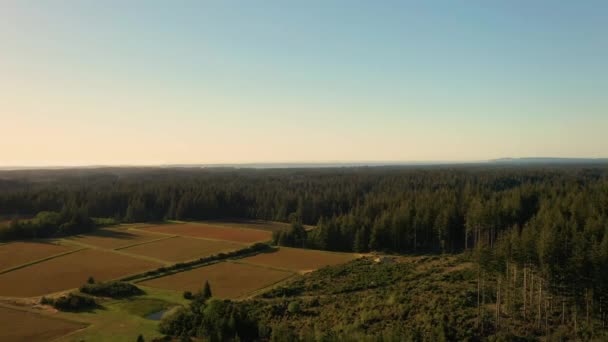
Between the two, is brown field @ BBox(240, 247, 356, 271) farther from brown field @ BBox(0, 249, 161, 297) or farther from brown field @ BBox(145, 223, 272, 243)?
brown field @ BBox(0, 249, 161, 297)

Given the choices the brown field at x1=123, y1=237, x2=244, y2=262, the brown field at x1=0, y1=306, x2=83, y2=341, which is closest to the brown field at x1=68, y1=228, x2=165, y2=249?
the brown field at x1=123, y1=237, x2=244, y2=262

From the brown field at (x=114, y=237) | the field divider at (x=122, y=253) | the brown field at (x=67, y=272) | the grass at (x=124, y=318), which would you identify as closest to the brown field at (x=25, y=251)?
the field divider at (x=122, y=253)

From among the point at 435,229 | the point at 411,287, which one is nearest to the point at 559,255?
the point at 411,287

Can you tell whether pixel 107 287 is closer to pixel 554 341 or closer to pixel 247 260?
pixel 247 260

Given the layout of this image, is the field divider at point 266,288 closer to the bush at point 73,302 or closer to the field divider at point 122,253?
the bush at point 73,302

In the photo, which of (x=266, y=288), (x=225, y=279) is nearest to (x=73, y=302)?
(x=225, y=279)

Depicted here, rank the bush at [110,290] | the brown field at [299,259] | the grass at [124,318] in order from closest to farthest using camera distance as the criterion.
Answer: the grass at [124,318]
the bush at [110,290]
the brown field at [299,259]

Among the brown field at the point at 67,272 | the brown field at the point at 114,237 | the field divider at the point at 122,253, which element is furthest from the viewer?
the brown field at the point at 114,237
